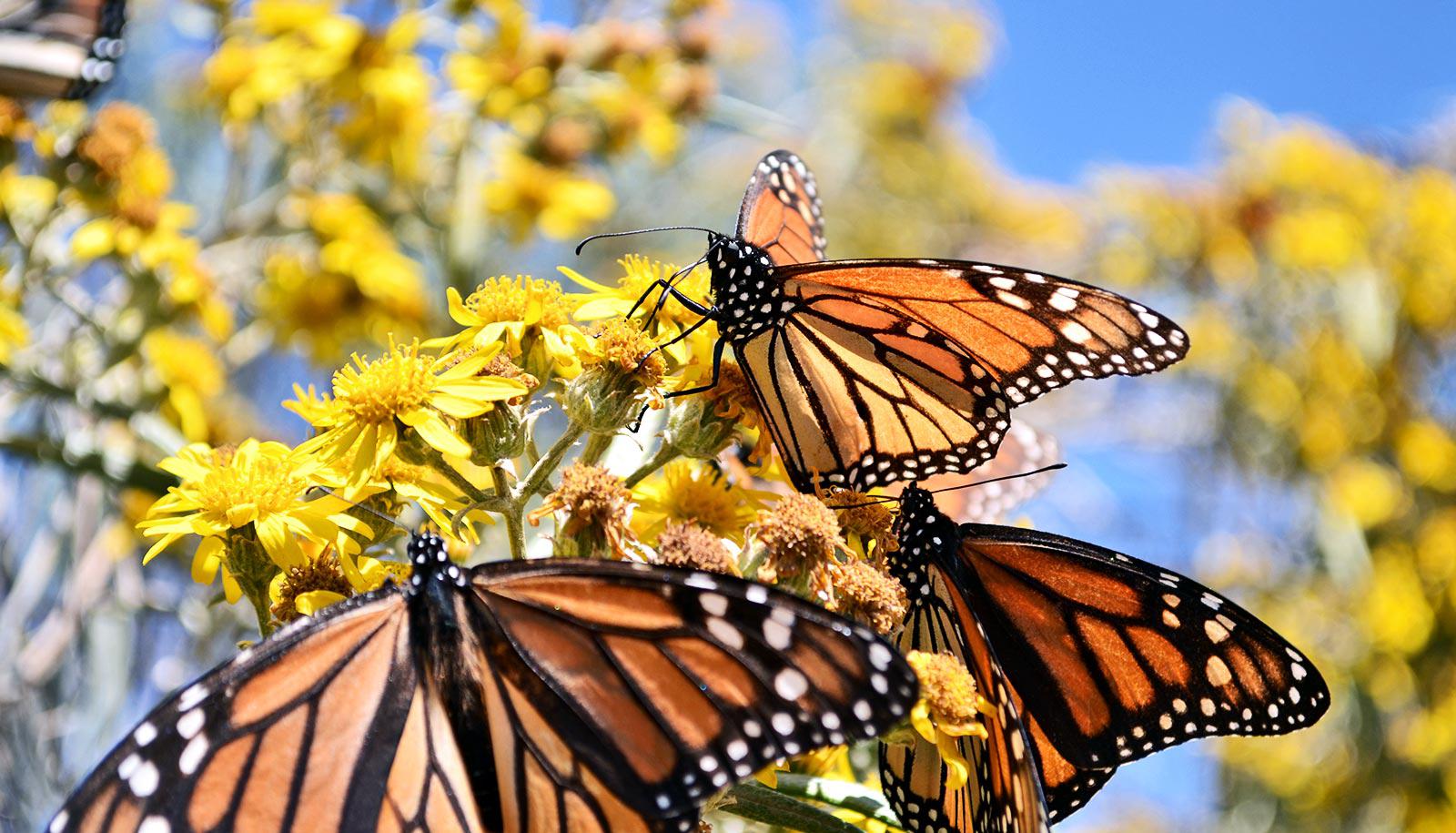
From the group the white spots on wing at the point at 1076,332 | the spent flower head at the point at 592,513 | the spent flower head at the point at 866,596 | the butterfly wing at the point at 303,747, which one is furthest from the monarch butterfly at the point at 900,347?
the butterfly wing at the point at 303,747

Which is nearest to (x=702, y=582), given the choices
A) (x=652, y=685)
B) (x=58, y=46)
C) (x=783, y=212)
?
(x=652, y=685)

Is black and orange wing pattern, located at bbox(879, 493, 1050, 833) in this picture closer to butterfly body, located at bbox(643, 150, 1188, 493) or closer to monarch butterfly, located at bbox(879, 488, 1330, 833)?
monarch butterfly, located at bbox(879, 488, 1330, 833)

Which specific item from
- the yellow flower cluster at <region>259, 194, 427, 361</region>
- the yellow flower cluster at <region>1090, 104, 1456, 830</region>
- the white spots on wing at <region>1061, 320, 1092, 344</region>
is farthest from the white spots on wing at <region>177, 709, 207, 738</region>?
the yellow flower cluster at <region>1090, 104, 1456, 830</region>

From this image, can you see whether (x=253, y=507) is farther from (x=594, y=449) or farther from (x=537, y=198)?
(x=537, y=198)

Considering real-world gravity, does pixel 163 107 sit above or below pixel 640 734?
above

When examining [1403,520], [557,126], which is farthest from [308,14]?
[1403,520]

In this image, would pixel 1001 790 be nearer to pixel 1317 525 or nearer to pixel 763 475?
pixel 763 475

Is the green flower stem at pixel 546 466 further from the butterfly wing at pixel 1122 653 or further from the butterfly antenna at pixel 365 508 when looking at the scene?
the butterfly wing at pixel 1122 653
